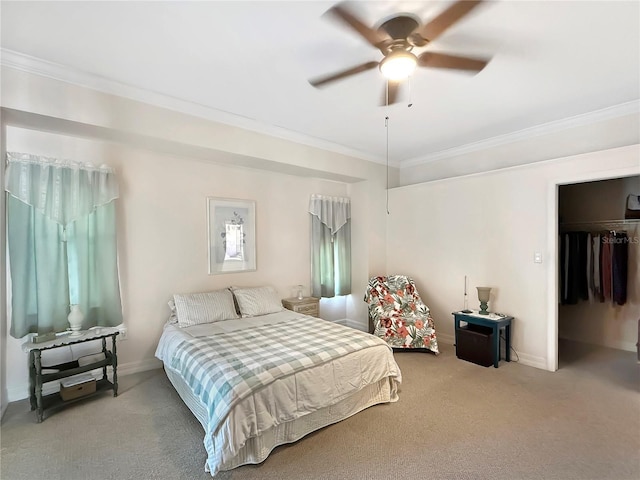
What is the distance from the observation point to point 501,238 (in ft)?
12.6

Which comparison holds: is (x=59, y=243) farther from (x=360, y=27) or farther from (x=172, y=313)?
(x=360, y=27)

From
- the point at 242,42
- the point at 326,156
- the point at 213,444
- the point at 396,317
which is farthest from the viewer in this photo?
the point at 326,156

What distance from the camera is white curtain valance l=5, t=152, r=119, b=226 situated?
270cm

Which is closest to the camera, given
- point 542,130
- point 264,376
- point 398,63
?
point 398,63

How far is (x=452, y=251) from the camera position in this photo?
434 centimetres

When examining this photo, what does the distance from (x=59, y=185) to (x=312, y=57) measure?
2518 millimetres

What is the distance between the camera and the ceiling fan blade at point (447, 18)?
5.25ft

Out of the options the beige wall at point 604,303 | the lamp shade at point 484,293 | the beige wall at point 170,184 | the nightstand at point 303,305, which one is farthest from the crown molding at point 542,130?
the nightstand at point 303,305

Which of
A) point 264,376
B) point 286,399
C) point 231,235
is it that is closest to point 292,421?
point 286,399

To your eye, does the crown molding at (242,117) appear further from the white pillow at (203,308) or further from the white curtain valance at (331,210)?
the white pillow at (203,308)

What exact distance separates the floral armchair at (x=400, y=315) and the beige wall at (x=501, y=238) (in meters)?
0.51

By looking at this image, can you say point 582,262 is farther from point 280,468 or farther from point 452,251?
point 280,468

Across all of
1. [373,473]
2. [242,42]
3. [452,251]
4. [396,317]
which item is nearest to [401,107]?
[242,42]

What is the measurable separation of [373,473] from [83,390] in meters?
2.51
